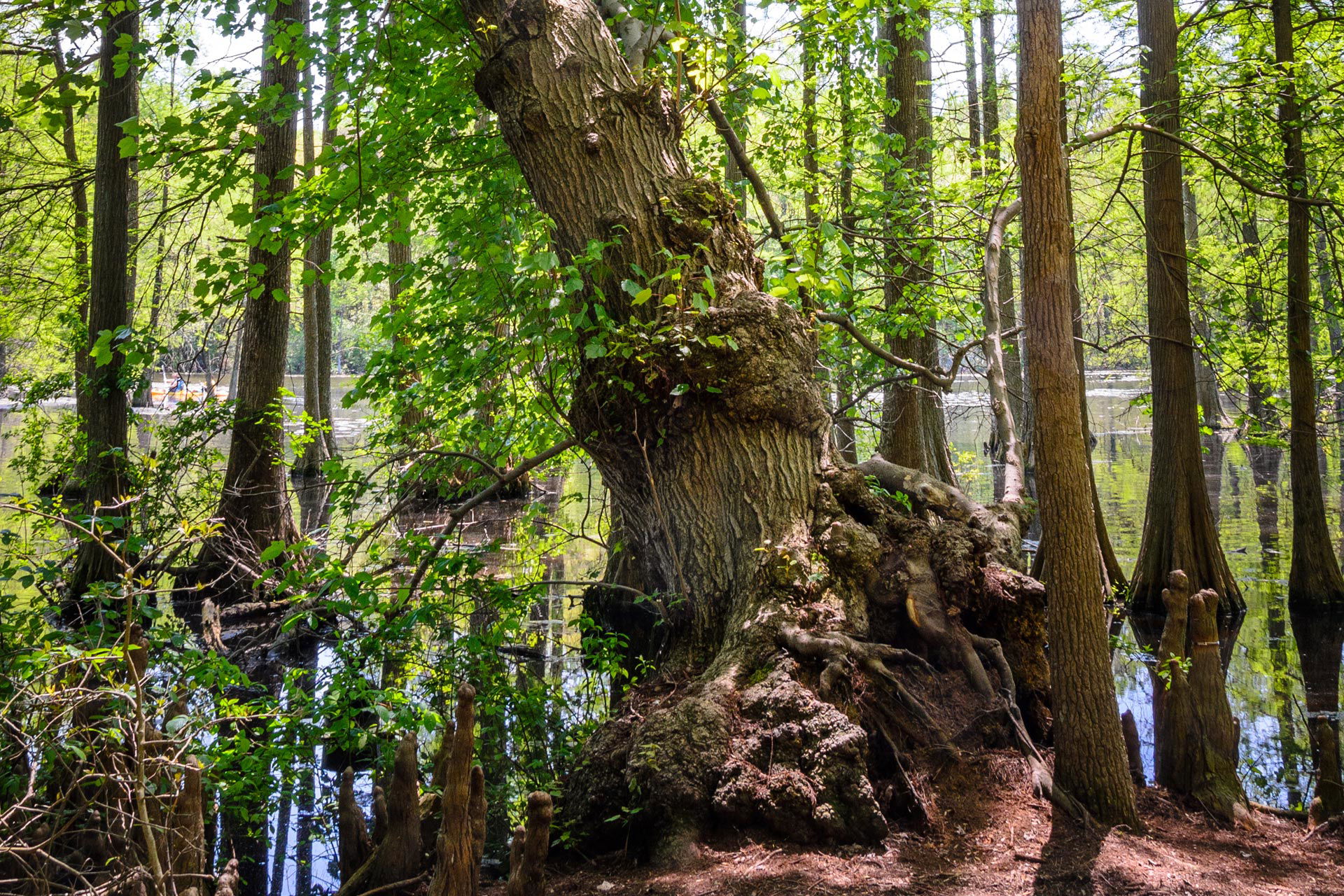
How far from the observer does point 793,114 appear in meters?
8.29

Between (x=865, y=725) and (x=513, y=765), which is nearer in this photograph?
(x=865, y=725)

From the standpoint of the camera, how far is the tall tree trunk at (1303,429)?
349 inches

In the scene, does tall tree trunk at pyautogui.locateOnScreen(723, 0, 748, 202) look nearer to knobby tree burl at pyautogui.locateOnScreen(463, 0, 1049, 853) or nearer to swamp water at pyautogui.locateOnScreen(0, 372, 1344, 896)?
knobby tree burl at pyautogui.locateOnScreen(463, 0, 1049, 853)

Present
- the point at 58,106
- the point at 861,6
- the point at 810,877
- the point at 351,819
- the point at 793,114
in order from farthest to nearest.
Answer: the point at 793,114
the point at 861,6
the point at 58,106
the point at 351,819
the point at 810,877

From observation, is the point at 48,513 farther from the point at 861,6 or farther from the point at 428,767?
the point at 861,6

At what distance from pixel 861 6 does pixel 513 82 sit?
7.31 ft

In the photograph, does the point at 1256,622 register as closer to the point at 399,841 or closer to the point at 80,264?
the point at 399,841

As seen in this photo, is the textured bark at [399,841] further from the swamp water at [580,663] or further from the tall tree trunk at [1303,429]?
the tall tree trunk at [1303,429]

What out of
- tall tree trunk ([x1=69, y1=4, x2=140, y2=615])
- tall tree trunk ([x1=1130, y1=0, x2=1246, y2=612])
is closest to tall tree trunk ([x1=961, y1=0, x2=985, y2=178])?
tall tree trunk ([x1=1130, y1=0, x2=1246, y2=612])

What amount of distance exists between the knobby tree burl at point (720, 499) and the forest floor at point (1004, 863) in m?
0.22

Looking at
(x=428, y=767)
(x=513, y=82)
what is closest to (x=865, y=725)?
(x=428, y=767)

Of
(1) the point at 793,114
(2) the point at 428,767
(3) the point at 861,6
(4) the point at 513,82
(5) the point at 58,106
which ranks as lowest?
(2) the point at 428,767

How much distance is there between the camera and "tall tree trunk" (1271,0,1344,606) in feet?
29.1

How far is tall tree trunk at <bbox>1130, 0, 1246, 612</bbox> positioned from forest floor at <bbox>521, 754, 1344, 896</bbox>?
5749 mm
